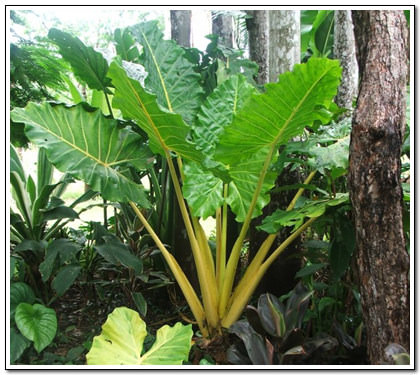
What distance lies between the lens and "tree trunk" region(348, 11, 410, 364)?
1.26 m

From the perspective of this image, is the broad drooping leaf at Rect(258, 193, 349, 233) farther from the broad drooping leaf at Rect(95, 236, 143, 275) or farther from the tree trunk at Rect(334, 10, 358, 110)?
the tree trunk at Rect(334, 10, 358, 110)

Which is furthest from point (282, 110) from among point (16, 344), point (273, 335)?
point (16, 344)

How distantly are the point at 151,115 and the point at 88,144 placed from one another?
13.8 inches

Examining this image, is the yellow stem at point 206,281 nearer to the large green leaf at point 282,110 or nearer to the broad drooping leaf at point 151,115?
the broad drooping leaf at point 151,115

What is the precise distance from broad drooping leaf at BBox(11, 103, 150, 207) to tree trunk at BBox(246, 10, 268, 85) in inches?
37.3

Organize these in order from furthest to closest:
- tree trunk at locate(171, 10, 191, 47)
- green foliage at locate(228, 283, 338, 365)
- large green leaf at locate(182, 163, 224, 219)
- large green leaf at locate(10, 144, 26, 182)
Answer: tree trunk at locate(171, 10, 191, 47) < large green leaf at locate(10, 144, 26, 182) < large green leaf at locate(182, 163, 224, 219) < green foliage at locate(228, 283, 338, 365)

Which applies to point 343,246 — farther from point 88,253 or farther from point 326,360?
point 88,253

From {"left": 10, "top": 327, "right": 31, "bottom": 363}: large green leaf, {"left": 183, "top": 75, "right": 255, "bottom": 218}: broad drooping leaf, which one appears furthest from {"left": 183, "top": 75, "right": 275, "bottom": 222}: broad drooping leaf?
{"left": 10, "top": 327, "right": 31, "bottom": 363}: large green leaf

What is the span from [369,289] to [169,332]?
2.25ft

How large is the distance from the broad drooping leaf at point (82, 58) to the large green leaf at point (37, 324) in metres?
1.03

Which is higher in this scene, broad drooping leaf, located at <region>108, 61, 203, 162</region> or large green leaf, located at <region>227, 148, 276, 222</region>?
broad drooping leaf, located at <region>108, 61, 203, 162</region>

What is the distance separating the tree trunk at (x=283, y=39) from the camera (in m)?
2.20

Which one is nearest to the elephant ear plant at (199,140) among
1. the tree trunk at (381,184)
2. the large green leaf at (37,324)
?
the tree trunk at (381,184)

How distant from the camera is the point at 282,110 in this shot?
143cm
